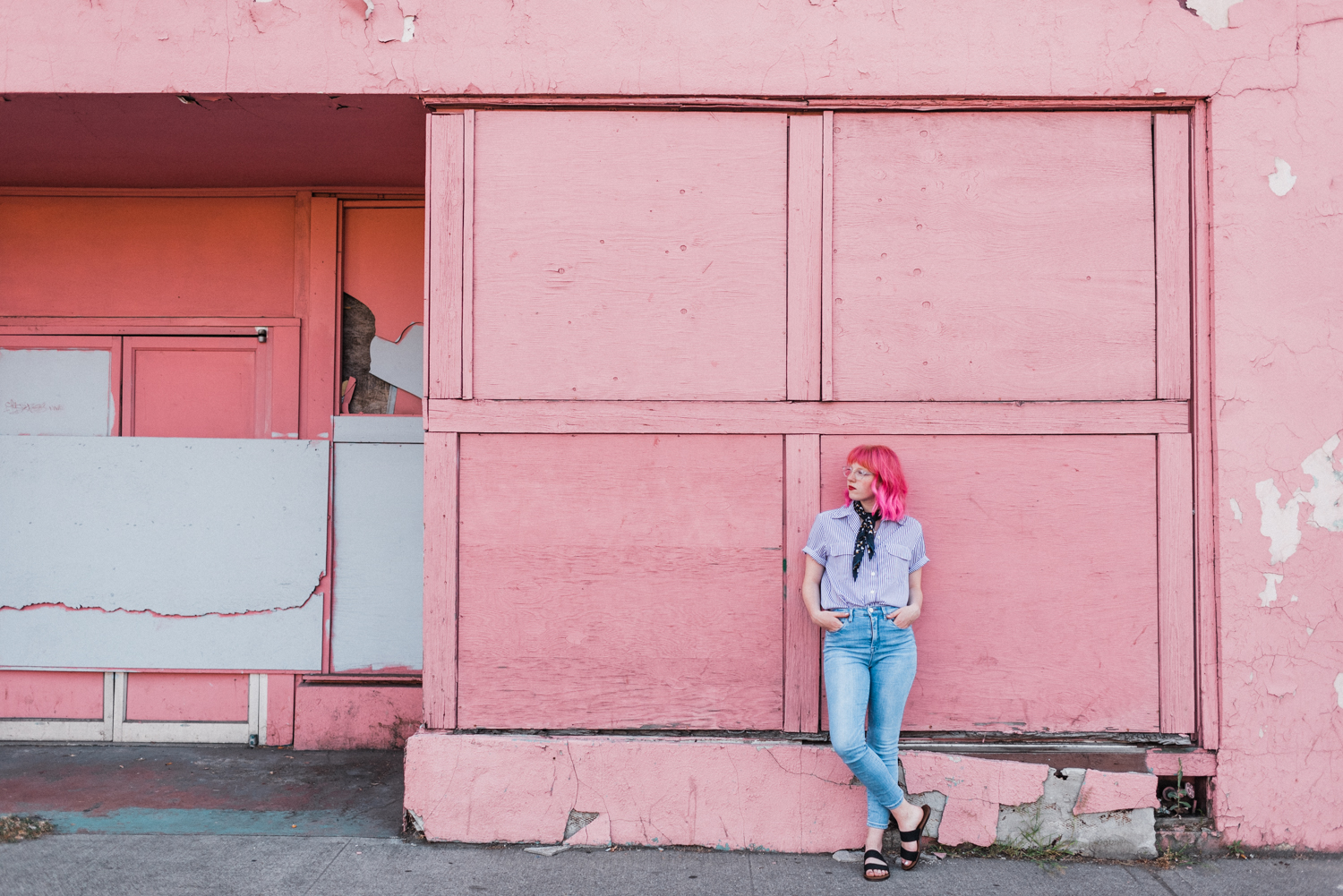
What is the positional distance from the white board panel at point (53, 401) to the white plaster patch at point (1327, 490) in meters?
6.55

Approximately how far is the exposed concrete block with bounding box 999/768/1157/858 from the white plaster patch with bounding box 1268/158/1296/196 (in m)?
2.81

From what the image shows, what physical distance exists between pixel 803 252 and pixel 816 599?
5.28ft

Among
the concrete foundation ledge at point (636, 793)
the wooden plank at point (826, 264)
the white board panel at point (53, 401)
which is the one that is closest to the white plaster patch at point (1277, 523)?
the wooden plank at point (826, 264)

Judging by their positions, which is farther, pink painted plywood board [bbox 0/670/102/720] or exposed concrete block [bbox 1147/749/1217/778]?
pink painted plywood board [bbox 0/670/102/720]

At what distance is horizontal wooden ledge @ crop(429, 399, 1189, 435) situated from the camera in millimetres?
3779

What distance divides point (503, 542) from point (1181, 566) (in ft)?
10.4

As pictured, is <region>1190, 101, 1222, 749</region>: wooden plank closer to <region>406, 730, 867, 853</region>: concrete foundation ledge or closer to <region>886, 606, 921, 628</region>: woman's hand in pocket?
<region>886, 606, 921, 628</region>: woman's hand in pocket

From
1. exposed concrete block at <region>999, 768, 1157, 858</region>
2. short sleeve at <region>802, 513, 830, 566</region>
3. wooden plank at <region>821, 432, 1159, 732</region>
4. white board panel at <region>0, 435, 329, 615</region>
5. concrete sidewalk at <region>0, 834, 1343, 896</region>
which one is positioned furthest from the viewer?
white board panel at <region>0, 435, 329, 615</region>

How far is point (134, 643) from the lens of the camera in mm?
4863

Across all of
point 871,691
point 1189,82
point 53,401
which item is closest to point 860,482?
point 871,691

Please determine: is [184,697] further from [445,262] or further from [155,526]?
[445,262]

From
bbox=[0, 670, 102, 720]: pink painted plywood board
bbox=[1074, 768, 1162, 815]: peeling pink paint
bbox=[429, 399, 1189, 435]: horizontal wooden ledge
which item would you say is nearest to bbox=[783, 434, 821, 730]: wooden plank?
bbox=[429, 399, 1189, 435]: horizontal wooden ledge

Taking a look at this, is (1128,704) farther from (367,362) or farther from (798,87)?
(367,362)

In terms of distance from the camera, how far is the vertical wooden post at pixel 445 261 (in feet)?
12.5
